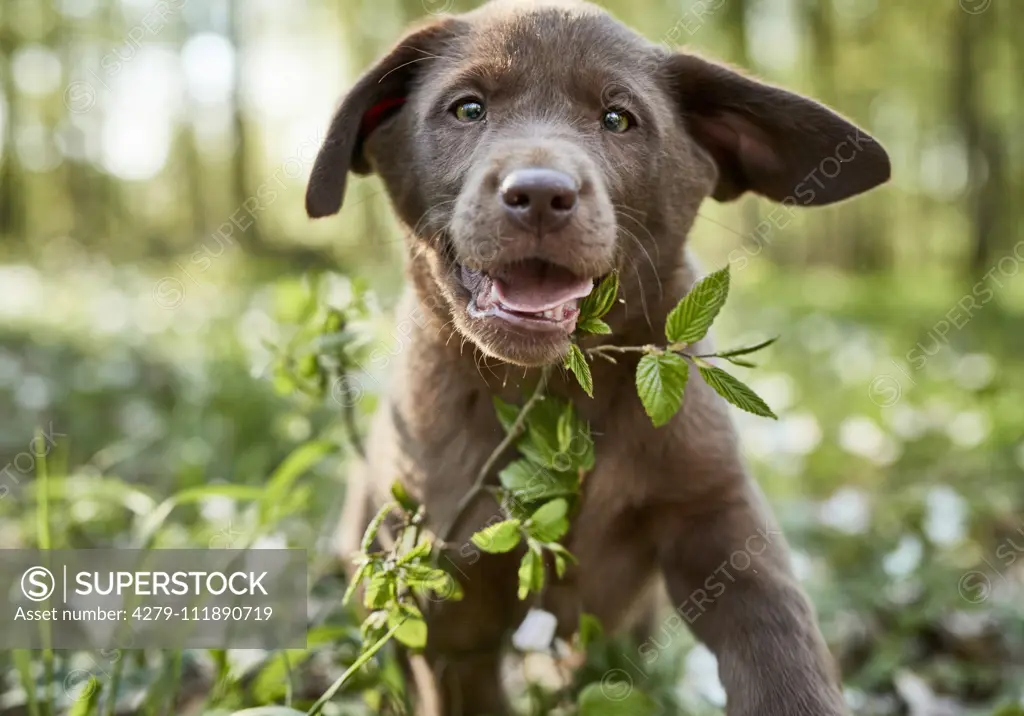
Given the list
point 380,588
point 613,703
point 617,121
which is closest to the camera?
point 380,588

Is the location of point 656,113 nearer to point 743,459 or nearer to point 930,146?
point 743,459

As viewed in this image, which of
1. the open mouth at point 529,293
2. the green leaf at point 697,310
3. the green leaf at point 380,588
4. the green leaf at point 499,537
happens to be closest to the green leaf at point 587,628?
the green leaf at point 499,537

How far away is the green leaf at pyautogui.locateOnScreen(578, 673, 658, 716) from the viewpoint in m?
2.36

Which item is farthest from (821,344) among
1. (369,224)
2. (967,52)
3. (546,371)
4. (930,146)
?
(930,146)

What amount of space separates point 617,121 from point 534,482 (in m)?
0.94

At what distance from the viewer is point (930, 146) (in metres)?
25.5

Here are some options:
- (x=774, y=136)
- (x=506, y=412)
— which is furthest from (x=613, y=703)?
(x=774, y=136)

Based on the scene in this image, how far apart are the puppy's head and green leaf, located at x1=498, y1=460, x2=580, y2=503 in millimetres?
272

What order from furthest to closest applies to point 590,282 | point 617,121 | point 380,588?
point 617,121 → point 590,282 → point 380,588

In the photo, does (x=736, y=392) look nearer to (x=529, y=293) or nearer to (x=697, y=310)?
(x=697, y=310)

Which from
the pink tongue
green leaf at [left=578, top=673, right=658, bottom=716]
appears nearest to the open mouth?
the pink tongue

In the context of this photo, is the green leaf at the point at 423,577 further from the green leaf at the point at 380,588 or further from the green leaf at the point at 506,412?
the green leaf at the point at 506,412

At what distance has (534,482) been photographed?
2281 mm

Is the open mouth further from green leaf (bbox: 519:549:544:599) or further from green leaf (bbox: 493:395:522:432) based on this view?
green leaf (bbox: 519:549:544:599)
